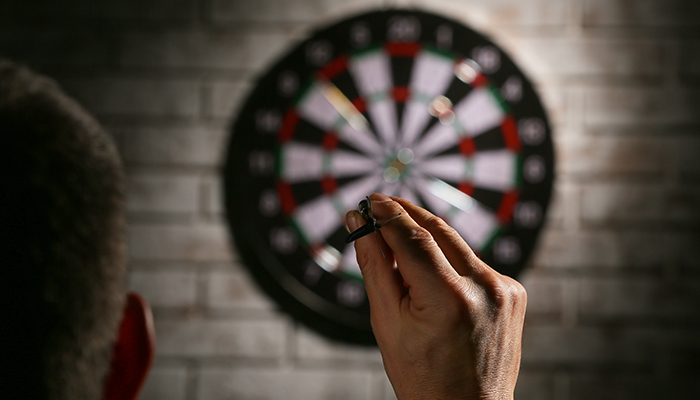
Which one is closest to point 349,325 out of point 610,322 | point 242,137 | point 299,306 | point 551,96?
point 299,306

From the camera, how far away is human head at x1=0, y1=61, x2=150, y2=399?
38 centimetres

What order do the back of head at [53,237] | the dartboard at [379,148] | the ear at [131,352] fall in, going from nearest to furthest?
the back of head at [53,237] < the ear at [131,352] < the dartboard at [379,148]

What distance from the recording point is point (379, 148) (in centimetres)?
156

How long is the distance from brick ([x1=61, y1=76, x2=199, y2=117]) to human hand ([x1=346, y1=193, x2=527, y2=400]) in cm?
116

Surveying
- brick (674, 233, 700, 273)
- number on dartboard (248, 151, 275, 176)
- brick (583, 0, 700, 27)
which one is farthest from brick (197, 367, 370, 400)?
brick (583, 0, 700, 27)

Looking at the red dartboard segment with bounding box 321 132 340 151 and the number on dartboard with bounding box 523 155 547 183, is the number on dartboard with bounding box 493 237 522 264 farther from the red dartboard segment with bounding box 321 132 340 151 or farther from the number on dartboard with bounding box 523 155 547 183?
the red dartboard segment with bounding box 321 132 340 151

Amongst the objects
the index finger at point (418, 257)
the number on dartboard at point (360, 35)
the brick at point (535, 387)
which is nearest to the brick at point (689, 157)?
the brick at point (535, 387)

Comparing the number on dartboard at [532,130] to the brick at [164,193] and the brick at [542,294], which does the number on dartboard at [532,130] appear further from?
the brick at [164,193]

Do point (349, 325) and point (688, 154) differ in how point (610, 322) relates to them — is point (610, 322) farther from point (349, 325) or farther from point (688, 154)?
point (349, 325)

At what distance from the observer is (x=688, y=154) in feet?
5.24

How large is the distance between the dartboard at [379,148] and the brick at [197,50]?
9cm

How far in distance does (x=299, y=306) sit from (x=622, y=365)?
109 centimetres

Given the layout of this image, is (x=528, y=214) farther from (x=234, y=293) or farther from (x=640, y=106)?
(x=234, y=293)

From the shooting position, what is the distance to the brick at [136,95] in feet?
5.21
